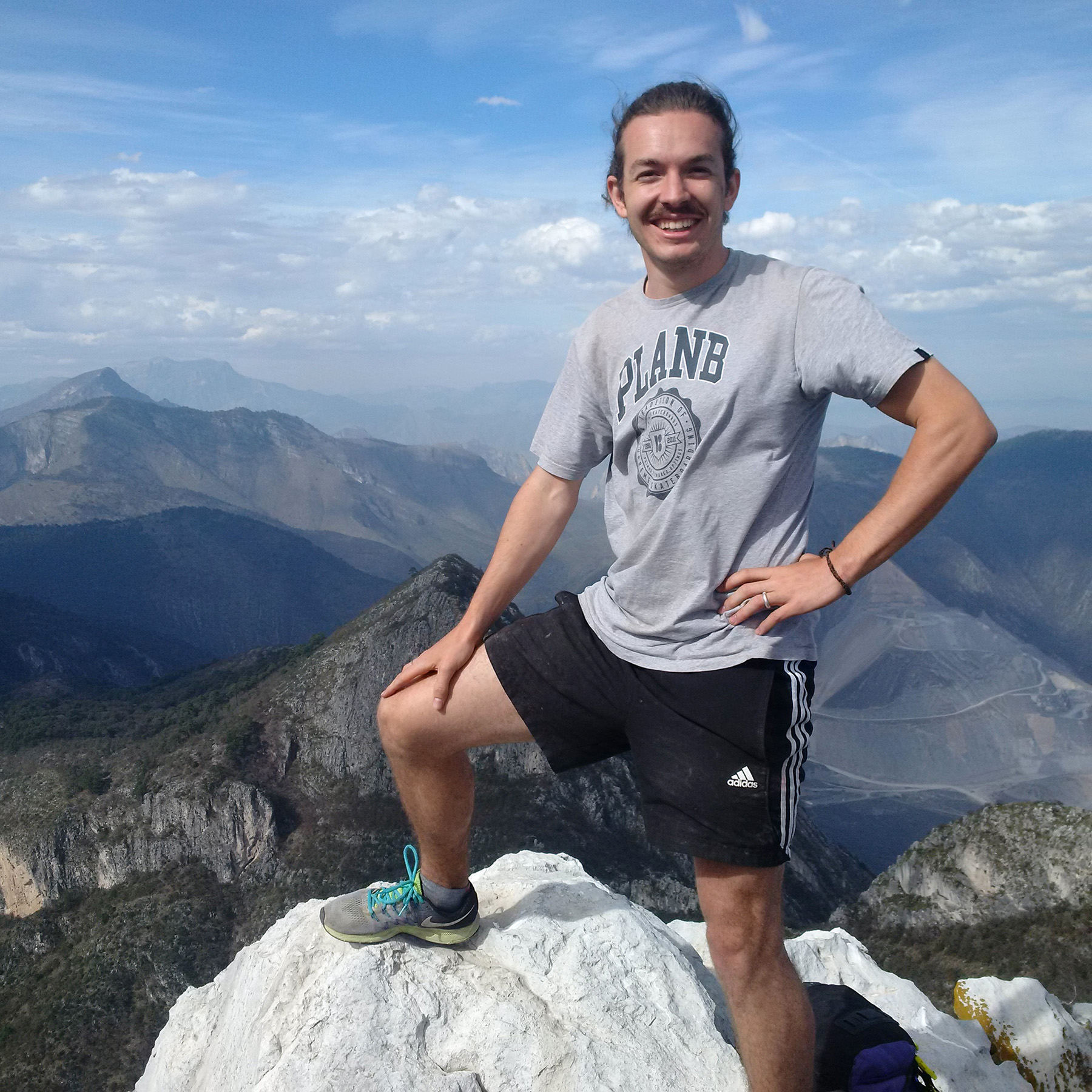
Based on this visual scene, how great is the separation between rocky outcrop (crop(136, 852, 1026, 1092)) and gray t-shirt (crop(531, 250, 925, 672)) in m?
2.62

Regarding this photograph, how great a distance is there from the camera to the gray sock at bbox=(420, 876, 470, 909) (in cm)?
541

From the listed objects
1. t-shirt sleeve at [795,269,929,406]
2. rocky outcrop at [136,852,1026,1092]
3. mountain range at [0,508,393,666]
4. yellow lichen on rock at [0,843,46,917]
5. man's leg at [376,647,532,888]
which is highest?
t-shirt sleeve at [795,269,929,406]

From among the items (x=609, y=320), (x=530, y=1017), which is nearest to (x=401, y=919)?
(x=530, y=1017)

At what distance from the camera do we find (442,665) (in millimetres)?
4727

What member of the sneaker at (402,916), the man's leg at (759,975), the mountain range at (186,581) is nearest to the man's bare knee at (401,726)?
the sneaker at (402,916)

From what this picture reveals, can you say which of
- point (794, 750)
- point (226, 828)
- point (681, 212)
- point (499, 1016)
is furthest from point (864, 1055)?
point (226, 828)

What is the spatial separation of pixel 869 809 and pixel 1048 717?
4440 centimetres

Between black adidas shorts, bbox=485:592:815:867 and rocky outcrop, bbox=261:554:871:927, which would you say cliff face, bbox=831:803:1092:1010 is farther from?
black adidas shorts, bbox=485:592:815:867

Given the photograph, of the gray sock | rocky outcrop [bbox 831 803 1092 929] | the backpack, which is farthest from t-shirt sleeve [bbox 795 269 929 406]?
rocky outcrop [bbox 831 803 1092 929]

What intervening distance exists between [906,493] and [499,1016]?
12.8 feet

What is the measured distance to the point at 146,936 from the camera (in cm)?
4762

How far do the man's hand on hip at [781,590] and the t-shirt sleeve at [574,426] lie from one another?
1031 mm

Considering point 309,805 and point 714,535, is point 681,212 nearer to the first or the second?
point 714,535

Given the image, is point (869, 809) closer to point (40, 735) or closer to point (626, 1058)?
point (40, 735)
